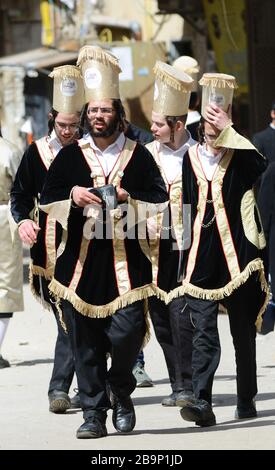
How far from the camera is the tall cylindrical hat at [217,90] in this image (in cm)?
876

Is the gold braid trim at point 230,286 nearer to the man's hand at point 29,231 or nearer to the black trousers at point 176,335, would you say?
the black trousers at point 176,335

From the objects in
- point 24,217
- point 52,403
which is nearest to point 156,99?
point 24,217

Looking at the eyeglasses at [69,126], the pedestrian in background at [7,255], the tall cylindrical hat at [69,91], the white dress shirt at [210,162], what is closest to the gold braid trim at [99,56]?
the white dress shirt at [210,162]

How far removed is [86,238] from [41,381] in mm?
2807

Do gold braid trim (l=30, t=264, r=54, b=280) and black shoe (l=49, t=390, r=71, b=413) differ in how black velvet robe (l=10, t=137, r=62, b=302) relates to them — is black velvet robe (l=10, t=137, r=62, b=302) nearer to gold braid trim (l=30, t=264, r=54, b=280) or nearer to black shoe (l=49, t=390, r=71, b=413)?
gold braid trim (l=30, t=264, r=54, b=280)

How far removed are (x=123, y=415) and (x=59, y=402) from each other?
3.61ft

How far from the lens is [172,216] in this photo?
31.2 feet

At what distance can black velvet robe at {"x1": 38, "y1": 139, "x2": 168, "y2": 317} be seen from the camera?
8.28m

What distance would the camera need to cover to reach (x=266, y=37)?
17.9 meters

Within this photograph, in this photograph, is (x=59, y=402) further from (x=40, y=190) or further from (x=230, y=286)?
(x=230, y=286)

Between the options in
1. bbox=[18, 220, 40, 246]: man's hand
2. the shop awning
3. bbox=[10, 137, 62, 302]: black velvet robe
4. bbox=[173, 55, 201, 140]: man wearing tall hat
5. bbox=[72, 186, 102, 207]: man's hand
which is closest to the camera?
bbox=[72, 186, 102, 207]: man's hand

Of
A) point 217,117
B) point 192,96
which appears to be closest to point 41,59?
point 192,96

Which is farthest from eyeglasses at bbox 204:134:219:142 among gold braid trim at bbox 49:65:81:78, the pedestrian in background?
the pedestrian in background
